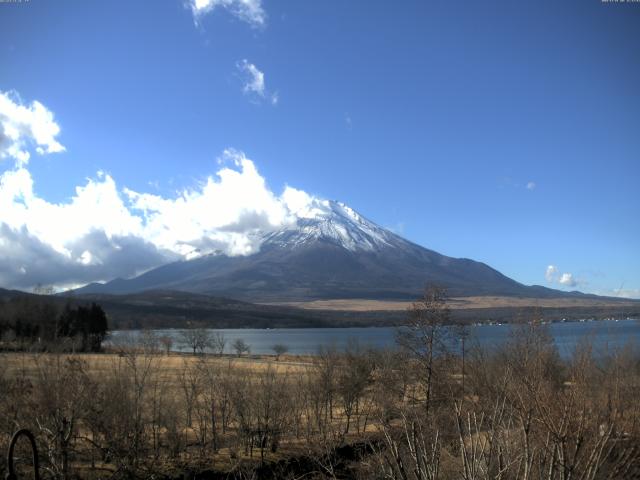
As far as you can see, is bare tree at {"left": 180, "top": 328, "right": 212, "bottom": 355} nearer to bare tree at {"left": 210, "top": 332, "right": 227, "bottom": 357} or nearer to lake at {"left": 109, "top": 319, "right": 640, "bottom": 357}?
bare tree at {"left": 210, "top": 332, "right": 227, "bottom": 357}

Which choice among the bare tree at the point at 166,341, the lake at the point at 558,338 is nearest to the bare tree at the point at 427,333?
the lake at the point at 558,338

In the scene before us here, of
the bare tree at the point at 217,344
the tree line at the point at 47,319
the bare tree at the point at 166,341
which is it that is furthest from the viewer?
the tree line at the point at 47,319

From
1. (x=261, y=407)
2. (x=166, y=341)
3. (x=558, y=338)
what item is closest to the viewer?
(x=261, y=407)

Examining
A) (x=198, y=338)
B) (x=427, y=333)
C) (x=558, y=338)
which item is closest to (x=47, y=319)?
(x=198, y=338)

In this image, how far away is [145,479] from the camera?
2050 cm

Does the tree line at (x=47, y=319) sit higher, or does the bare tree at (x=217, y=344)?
the tree line at (x=47, y=319)

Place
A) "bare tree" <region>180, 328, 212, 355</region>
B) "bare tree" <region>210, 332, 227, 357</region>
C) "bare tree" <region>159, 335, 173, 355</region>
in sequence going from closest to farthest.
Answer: "bare tree" <region>159, 335, 173, 355</region>, "bare tree" <region>210, 332, 227, 357</region>, "bare tree" <region>180, 328, 212, 355</region>

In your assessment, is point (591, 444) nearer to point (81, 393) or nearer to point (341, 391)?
point (81, 393)

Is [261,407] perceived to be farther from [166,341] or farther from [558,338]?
[558,338]

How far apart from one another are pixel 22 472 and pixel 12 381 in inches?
128

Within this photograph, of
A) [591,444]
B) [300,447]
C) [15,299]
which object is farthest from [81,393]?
[15,299]

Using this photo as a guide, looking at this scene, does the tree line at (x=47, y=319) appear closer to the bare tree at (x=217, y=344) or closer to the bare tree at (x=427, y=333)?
the bare tree at (x=217, y=344)

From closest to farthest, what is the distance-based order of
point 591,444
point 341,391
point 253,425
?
point 591,444
point 253,425
point 341,391

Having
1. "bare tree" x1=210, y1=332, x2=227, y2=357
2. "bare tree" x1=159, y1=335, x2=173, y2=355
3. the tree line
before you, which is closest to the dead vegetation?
"bare tree" x1=159, y1=335, x2=173, y2=355
